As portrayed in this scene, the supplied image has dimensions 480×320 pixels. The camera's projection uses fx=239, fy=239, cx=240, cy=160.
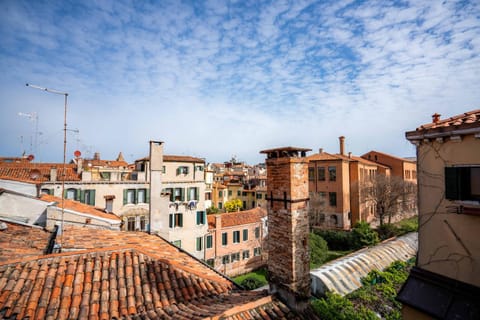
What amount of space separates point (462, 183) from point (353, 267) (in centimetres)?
938

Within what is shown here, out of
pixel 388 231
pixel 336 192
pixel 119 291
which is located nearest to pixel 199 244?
pixel 336 192

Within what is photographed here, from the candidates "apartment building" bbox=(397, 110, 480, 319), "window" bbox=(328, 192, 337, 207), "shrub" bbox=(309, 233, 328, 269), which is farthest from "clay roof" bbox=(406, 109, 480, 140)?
"window" bbox=(328, 192, 337, 207)

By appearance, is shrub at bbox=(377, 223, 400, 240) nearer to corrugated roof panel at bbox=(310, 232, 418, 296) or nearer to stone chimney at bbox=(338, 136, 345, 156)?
corrugated roof panel at bbox=(310, 232, 418, 296)

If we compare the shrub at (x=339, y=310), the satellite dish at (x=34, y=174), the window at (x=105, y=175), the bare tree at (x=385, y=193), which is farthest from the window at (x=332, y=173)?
the satellite dish at (x=34, y=174)

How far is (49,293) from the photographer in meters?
4.59

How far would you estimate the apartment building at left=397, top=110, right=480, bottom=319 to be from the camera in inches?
181

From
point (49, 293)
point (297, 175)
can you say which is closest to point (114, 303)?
point (49, 293)

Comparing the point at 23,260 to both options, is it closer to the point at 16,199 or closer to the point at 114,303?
the point at 114,303

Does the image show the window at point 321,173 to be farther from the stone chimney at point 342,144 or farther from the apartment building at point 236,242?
the apartment building at point 236,242

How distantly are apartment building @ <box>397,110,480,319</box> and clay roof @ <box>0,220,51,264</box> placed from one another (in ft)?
29.3

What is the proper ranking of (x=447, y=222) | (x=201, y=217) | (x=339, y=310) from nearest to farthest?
(x=447, y=222) → (x=339, y=310) → (x=201, y=217)

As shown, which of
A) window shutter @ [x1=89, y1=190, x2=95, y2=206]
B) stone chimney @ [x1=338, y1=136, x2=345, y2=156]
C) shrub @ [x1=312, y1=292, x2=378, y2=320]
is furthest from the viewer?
stone chimney @ [x1=338, y1=136, x2=345, y2=156]

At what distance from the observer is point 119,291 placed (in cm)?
490

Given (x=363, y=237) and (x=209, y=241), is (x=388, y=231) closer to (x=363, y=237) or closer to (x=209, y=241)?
(x=363, y=237)
